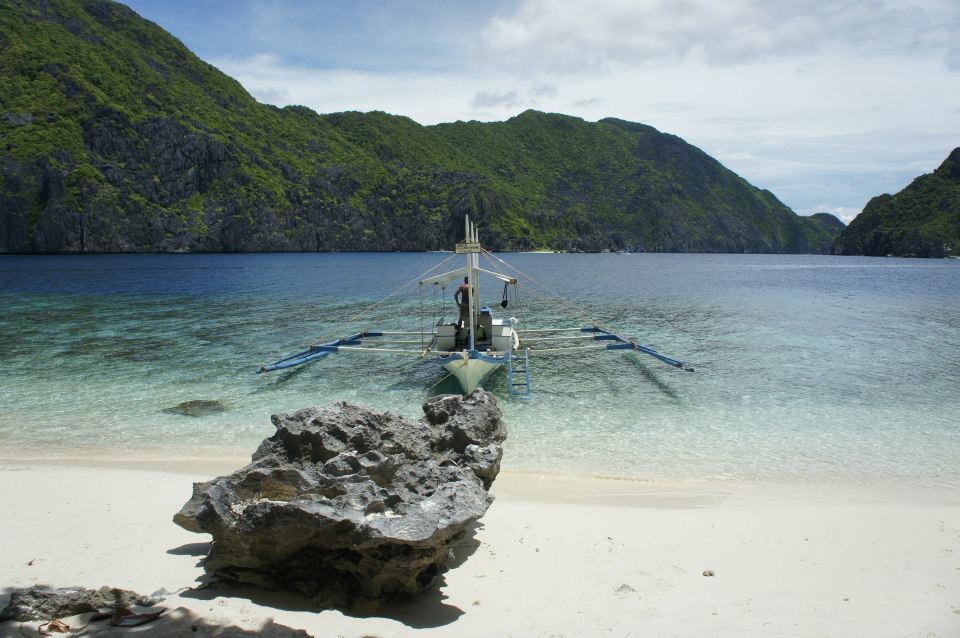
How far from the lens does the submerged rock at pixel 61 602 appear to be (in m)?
4.62

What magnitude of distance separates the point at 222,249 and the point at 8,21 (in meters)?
73.6

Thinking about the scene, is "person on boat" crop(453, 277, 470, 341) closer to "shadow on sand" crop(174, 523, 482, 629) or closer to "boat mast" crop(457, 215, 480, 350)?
"boat mast" crop(457, 215, 480, 350)

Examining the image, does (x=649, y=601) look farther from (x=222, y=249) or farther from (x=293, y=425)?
(x=222, y=249)

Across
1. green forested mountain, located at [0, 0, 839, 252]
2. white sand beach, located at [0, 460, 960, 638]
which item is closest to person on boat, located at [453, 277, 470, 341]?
white sand beach, located at [0, 460, 960, 638]

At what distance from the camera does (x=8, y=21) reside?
451ft

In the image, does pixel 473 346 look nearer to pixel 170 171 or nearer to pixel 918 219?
pixel 170 171

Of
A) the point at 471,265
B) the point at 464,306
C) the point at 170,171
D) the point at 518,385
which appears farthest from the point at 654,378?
the point at 170,171

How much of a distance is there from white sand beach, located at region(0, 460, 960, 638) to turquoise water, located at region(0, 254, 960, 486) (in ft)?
5.77

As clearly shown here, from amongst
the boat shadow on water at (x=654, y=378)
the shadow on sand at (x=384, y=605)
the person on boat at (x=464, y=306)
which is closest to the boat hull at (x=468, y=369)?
the person on boat at (x=464, y=306)

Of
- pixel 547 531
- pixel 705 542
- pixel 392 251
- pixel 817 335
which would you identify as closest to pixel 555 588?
pixel 547 531

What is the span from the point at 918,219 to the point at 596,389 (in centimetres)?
18047

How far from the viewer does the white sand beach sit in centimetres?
517

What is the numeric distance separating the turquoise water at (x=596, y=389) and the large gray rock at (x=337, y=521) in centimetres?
464

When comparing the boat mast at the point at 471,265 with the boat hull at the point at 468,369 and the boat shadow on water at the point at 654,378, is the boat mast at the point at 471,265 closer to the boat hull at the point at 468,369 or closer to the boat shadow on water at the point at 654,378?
the boat hull at the point at 468,369
